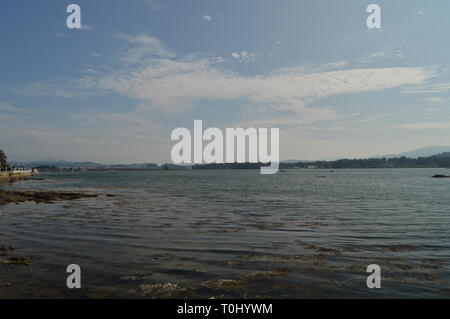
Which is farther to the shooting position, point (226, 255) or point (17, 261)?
point (226, 255)

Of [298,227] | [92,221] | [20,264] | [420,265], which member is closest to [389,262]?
[420,265]

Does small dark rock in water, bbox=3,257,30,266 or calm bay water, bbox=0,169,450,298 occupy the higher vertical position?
small dark rock in water, bbox=3,257,30,266

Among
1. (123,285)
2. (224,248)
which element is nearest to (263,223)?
(224,248)

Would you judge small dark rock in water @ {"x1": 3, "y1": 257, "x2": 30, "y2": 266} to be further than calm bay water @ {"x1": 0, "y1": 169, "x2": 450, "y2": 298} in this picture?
Yes

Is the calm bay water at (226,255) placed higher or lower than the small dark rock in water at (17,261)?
lower

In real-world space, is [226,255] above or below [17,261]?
below

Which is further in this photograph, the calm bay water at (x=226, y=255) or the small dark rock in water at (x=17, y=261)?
the small dark rock in water at (x=17, y=261)
